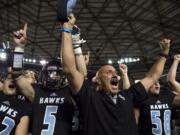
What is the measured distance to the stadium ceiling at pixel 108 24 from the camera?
55.7 feet

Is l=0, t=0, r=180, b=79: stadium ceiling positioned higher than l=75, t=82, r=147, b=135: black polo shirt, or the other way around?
l=0, t=0, r=180, b=79: stadium ceiling

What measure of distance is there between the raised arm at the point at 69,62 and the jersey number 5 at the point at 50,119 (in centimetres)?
44

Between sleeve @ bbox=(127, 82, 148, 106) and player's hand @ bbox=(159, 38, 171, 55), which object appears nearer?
sleeve @ bbox=(127, 82, 148, 106)

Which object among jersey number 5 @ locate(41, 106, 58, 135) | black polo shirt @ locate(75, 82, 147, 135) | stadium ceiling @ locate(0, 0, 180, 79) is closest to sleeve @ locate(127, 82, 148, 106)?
black polo shirt @ locate(75, 82, 147, 135)

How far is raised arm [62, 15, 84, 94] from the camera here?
8.98 ft

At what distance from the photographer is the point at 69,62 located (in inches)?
108

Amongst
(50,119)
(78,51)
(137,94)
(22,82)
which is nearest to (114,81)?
(137,94)

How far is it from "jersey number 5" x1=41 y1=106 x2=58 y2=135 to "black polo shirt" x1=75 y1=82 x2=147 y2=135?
306 millimetres

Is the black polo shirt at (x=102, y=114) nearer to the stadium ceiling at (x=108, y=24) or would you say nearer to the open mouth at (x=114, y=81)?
the open mouth at (x=114, y=81)

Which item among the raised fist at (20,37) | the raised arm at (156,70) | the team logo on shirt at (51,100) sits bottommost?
the team logo on shirt at (51,100)

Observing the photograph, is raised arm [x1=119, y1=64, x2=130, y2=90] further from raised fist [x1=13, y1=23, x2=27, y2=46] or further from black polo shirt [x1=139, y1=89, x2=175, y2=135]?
raised fist [x1=13, y1=23, x2=27, y2=46]

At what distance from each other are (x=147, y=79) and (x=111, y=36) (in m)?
17.6

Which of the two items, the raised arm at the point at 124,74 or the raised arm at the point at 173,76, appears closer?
the raised arm at the point at 124,74

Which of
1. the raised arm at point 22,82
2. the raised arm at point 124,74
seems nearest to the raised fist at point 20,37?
the raised arm at point 22,82
